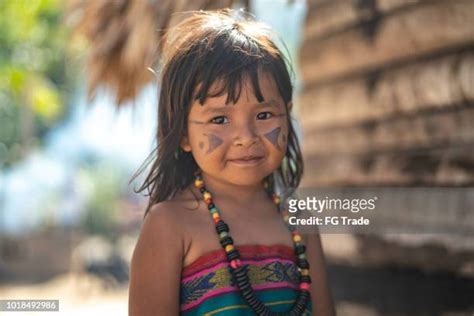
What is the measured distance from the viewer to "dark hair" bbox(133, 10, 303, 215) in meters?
1.48

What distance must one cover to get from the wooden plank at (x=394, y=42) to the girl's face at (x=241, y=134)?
1041mm

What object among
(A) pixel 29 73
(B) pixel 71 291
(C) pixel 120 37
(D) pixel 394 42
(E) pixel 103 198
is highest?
(A) pixel 29 73

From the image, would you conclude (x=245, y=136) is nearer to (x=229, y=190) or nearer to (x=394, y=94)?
(x=229, y=190)

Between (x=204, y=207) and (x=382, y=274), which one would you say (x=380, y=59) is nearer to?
(x=382, y=274)

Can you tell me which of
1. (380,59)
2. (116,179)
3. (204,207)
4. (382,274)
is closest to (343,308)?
(382,274)

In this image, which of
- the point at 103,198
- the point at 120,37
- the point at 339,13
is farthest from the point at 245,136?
the point at 103,198

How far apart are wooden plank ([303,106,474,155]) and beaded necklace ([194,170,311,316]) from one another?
→ 1.04 metres

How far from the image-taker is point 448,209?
241cm

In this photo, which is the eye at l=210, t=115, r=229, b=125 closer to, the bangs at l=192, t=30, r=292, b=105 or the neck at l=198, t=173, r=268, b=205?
the bangs at l=192, t=30, r=292, b=105

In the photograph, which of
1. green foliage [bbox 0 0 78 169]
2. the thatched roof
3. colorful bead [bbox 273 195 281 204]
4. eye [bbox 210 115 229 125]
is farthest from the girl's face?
green foliage [bbox 0 0 78 169]

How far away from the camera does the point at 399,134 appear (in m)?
2.77

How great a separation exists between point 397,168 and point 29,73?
13.6m

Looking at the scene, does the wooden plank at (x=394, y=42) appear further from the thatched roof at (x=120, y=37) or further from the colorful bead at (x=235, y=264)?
the colorful bead at (x=235, y=264)

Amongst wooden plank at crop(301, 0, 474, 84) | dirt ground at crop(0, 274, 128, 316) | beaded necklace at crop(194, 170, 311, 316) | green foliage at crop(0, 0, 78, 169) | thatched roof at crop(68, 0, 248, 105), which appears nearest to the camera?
beaded necklace at crop(194, 170, 311, 316)
